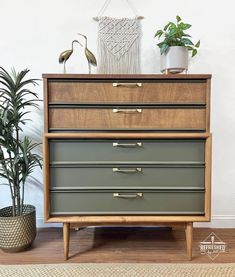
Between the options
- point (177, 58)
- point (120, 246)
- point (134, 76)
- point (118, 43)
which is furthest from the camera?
point (118, 43)

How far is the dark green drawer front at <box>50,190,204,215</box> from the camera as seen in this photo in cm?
147

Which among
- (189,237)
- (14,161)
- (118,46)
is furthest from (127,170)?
(118,46)

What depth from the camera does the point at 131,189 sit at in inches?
58.0

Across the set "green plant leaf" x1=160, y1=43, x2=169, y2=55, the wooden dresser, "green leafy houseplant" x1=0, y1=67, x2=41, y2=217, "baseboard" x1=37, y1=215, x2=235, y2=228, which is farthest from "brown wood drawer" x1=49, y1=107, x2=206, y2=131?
"baseboard" x1=37, y1=215, x2=235, y2=228

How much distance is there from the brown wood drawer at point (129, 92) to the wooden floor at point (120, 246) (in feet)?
3.14

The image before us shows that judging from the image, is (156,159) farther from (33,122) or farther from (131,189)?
(33,122)

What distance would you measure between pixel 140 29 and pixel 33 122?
3.54 ft

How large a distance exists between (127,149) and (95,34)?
990 mm

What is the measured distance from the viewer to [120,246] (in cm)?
171

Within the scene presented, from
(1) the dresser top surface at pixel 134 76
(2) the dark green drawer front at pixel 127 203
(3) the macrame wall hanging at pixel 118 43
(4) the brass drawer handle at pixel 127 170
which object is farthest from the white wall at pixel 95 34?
(4) the brass drawer handle at pixel 127 170

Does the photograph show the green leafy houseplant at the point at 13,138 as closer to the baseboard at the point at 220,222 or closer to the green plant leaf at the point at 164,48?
the baseboard at the point at 220,222

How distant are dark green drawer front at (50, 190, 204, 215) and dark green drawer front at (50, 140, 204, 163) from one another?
0.65 ft

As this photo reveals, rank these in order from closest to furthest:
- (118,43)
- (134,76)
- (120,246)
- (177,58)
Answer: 1. (134,76)
2. (177,58)
3. (120,246)
4. (118,43)

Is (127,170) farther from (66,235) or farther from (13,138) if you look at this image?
(13,138)
